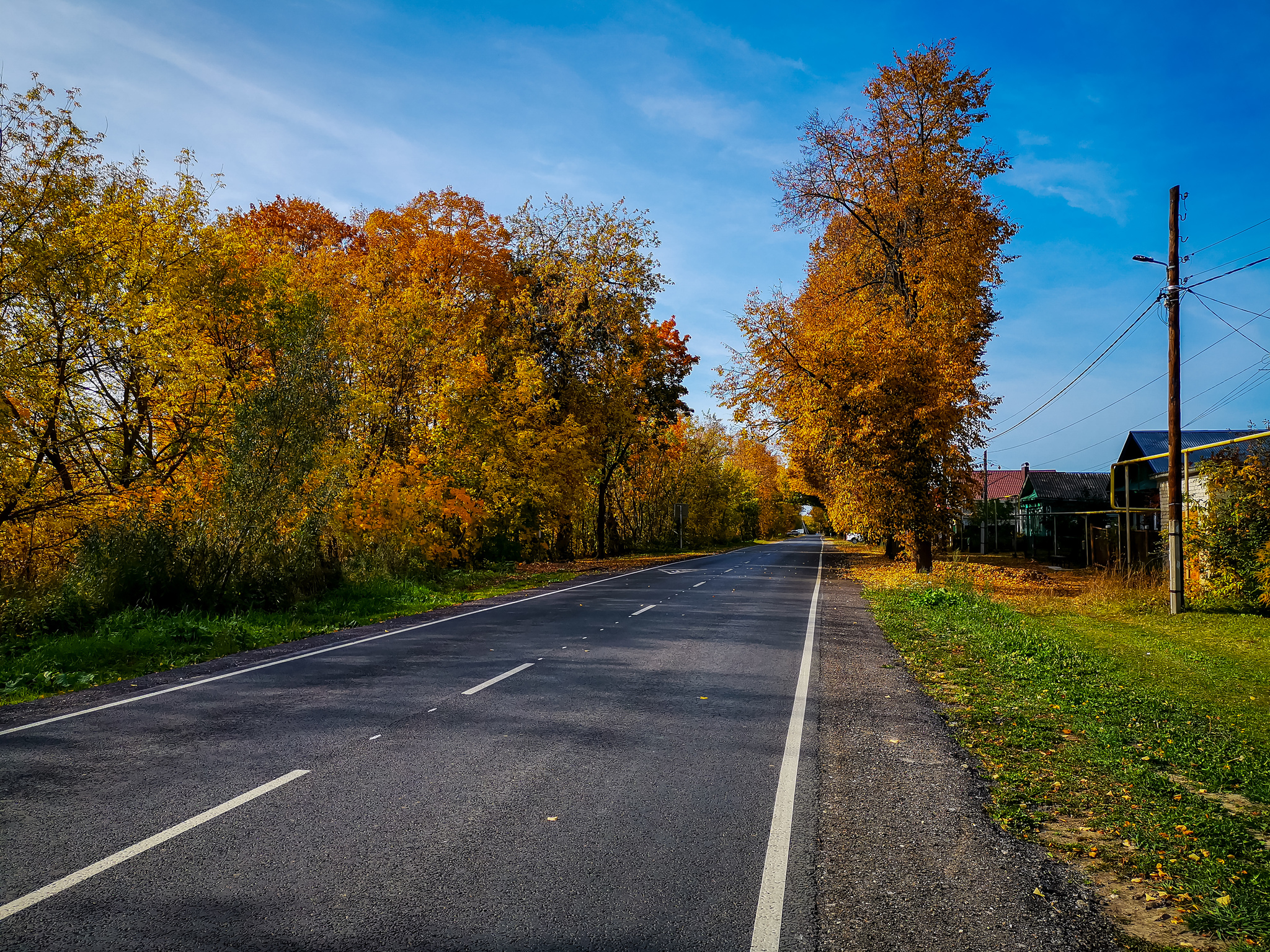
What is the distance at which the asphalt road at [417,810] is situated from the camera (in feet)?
11.5

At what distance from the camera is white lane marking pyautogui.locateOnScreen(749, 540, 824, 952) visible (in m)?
3.42


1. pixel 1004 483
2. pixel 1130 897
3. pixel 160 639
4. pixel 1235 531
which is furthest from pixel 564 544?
pixel 1004 483

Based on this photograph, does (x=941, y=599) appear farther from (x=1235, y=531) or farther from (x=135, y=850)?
(x=135, y=850)

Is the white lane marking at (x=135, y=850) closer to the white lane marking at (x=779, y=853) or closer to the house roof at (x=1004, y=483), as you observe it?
the white lane marking at (x=779, y=853)

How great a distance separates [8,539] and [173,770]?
10.9 m

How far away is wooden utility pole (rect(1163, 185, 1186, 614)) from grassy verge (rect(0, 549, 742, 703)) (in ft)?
49.2

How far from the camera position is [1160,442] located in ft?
95.7

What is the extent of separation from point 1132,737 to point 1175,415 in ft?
38.2

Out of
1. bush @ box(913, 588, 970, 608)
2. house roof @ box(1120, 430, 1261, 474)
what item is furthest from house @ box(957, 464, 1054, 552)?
bush @ box(913, 588, 970, 608)

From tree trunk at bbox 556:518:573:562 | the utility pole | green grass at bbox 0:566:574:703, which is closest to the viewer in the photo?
green grass at bbox 0:566:574:703

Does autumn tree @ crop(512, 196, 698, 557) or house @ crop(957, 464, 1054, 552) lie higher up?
autumn tree @ crop(512, 196, 698, 557)

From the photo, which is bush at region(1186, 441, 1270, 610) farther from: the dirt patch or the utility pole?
the utility pole

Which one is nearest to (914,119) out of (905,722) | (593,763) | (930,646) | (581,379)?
(581,379)

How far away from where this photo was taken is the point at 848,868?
409 cm
